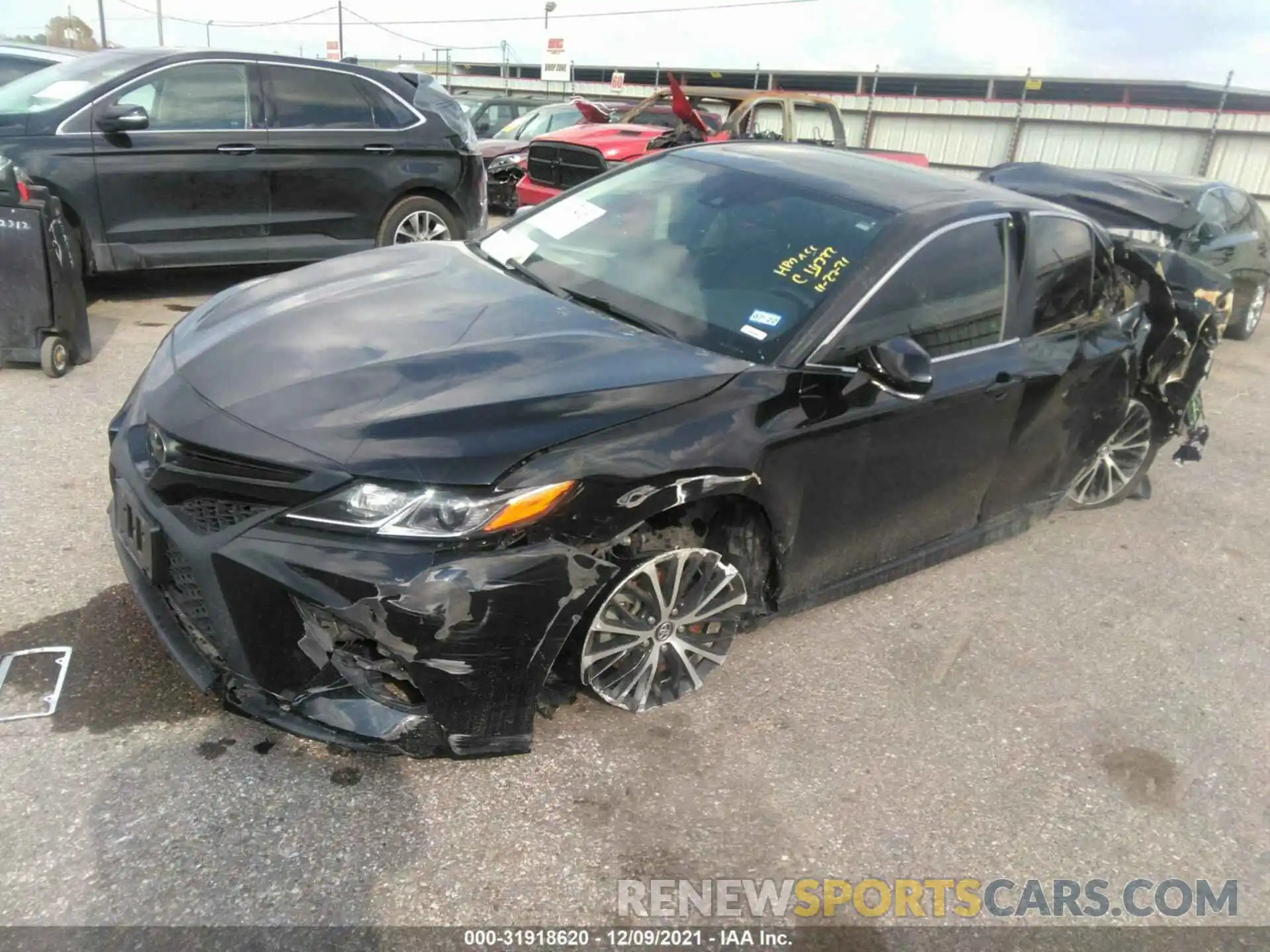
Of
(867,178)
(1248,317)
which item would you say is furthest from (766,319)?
(1248,317)

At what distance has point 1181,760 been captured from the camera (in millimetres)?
3096

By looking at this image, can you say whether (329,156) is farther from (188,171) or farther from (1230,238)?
(1230,238)

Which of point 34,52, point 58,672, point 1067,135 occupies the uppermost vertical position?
→ point 34,52

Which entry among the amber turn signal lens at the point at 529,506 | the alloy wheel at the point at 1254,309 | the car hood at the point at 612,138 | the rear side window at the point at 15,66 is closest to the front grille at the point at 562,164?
the car hood at the point at 612,138

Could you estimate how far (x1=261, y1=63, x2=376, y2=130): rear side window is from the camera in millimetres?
6812

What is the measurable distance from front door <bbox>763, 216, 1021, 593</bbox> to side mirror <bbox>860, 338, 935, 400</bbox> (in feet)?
0.33

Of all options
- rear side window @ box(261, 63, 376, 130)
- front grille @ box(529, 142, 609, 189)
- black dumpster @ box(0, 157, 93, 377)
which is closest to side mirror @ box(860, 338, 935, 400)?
black dumpster @ box(0, 157, 93, 377)

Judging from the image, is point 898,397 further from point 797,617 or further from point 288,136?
point 288,136

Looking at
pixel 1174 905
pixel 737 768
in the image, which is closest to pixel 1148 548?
pixel 1174 905

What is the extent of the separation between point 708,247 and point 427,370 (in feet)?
4.08

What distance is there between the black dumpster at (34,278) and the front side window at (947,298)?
4361 mm

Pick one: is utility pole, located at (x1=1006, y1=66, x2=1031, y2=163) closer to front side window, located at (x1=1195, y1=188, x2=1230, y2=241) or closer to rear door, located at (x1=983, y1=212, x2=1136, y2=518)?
front side window, located at (x1=1195, y1=188, x2=1230, y2=241)

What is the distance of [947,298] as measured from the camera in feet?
11.1

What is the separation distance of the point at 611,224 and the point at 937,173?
1.44m
